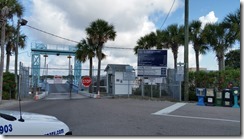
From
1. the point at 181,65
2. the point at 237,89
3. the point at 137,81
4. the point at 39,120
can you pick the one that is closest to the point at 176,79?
the point at 181,65

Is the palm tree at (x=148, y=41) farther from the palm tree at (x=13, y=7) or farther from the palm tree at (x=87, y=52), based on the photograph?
the palm tree at (x=13, y=7)

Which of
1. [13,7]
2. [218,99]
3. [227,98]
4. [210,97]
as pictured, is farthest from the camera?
[13,7]

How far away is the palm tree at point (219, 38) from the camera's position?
24.4 meters

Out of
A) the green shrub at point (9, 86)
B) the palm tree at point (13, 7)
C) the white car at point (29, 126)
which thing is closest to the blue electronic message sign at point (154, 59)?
the palm tree at point (13, 7)

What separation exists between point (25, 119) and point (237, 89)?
13.5 m

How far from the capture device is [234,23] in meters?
22.5

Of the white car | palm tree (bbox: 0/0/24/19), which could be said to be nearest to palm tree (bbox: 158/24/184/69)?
palm tree (bbox: 0/0/24/19)

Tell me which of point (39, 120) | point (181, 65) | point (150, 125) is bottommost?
point (150, 125)

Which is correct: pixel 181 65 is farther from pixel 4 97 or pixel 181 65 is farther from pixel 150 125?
pixel 4 97

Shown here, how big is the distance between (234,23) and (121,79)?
412 inches

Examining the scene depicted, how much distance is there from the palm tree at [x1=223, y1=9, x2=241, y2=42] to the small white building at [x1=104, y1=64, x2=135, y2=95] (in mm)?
8412

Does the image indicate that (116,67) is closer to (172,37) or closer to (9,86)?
(172,37)

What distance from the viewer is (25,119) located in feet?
13.7

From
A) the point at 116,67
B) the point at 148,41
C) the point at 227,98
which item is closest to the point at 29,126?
the point at 227,98
